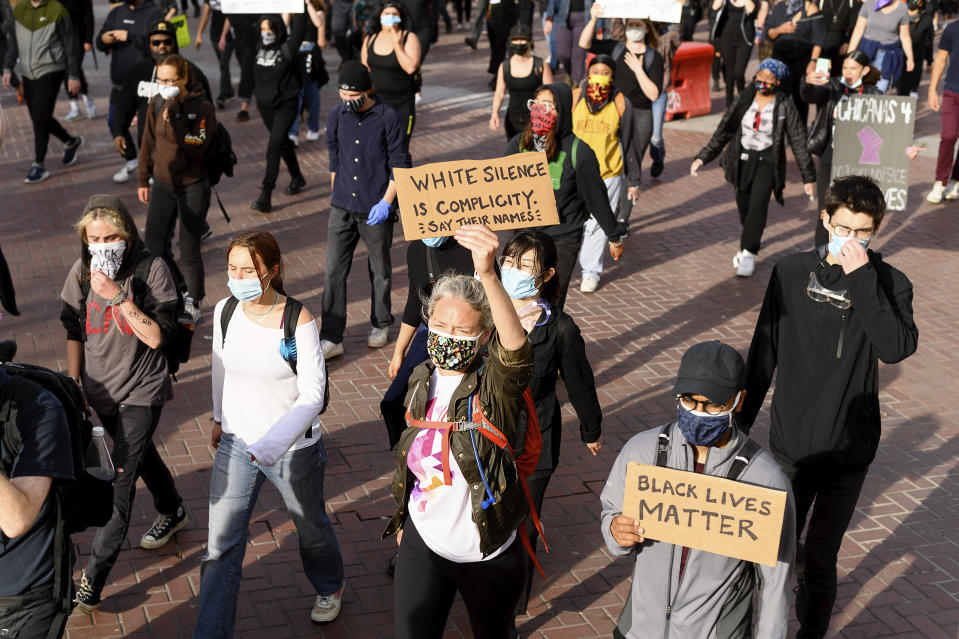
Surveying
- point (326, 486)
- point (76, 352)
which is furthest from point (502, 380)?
point (326, 486)

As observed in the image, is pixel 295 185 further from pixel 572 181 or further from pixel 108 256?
pixel 108 256

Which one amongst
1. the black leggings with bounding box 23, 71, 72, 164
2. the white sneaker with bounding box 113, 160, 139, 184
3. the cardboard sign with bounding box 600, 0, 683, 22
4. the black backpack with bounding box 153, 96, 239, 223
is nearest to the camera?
the black backpack with bounding box 153, 96, 239, 223

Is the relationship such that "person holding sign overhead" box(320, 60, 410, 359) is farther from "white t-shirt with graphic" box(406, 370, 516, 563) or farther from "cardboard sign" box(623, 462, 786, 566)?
"cardboard sign" box(623, 462, 786, 566)

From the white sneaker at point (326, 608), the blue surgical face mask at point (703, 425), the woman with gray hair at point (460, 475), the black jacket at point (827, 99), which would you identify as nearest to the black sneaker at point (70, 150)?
the black jacket at point (827, 99)

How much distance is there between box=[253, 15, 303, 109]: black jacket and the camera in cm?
1146

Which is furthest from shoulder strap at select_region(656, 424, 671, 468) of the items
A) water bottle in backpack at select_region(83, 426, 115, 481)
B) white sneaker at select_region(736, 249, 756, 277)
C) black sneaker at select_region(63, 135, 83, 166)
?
black sneaker at select_region(63, 135, 83, 166)

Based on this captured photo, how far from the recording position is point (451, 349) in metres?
3.79

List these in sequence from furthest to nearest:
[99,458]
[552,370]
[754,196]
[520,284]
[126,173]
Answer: [126,173]
[754,196]
[520,284]
[552,370]
[99,458]

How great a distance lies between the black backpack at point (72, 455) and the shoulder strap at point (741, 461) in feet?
6.91

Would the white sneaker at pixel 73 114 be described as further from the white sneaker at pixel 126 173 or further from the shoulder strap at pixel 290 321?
the shoulder strap at pixel 290 321

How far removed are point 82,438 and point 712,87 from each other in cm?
1677

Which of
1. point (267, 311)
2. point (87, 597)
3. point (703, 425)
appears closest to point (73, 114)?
point (87, 597)

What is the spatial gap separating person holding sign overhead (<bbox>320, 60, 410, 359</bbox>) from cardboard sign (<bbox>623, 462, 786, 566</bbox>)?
182 inches

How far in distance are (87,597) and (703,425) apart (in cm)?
310
